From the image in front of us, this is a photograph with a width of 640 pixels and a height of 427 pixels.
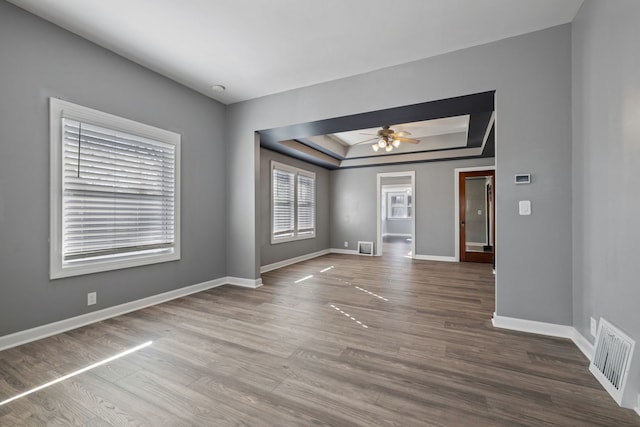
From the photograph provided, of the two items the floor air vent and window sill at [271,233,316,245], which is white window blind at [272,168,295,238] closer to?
window sill at [271,233,316,245]

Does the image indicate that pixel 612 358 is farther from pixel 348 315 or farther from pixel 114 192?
pixel 114 192

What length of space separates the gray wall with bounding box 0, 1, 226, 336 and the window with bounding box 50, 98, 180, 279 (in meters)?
0.10

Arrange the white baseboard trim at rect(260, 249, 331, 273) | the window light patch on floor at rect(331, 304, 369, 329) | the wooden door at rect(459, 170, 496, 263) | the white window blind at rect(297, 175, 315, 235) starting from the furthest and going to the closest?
the white window blind at rect(297, 175, 315, 235)
the wooden door at rect(459, 170, 496, 263)
the white baseboard trim at rect(260, 249, 331, 273)
the window light patch on floor at rect(331, 304, 369, 329)

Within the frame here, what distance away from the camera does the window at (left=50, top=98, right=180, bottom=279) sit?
2.59 meters

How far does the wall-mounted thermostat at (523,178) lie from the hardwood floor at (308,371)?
147cm

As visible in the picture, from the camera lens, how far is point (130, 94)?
316cm

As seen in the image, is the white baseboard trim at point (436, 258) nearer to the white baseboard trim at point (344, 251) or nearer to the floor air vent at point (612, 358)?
the white baseboard trim at point (344, 251)

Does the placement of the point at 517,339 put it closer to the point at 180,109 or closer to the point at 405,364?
the point at 405,364

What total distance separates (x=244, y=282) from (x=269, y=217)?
173 cm

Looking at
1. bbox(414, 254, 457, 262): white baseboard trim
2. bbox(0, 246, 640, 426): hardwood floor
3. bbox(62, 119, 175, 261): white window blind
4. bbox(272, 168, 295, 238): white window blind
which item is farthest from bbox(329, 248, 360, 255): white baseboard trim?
bbox(62, 119, 175, 261): white window blind

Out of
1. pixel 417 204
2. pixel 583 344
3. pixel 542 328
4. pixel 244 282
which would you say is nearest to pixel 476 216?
pixel 417 204

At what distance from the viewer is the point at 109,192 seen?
2957mm

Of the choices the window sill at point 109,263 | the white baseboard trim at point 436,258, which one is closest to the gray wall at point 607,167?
the white baseboard trim at point 436,258

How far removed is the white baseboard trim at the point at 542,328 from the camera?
90.9 inches
